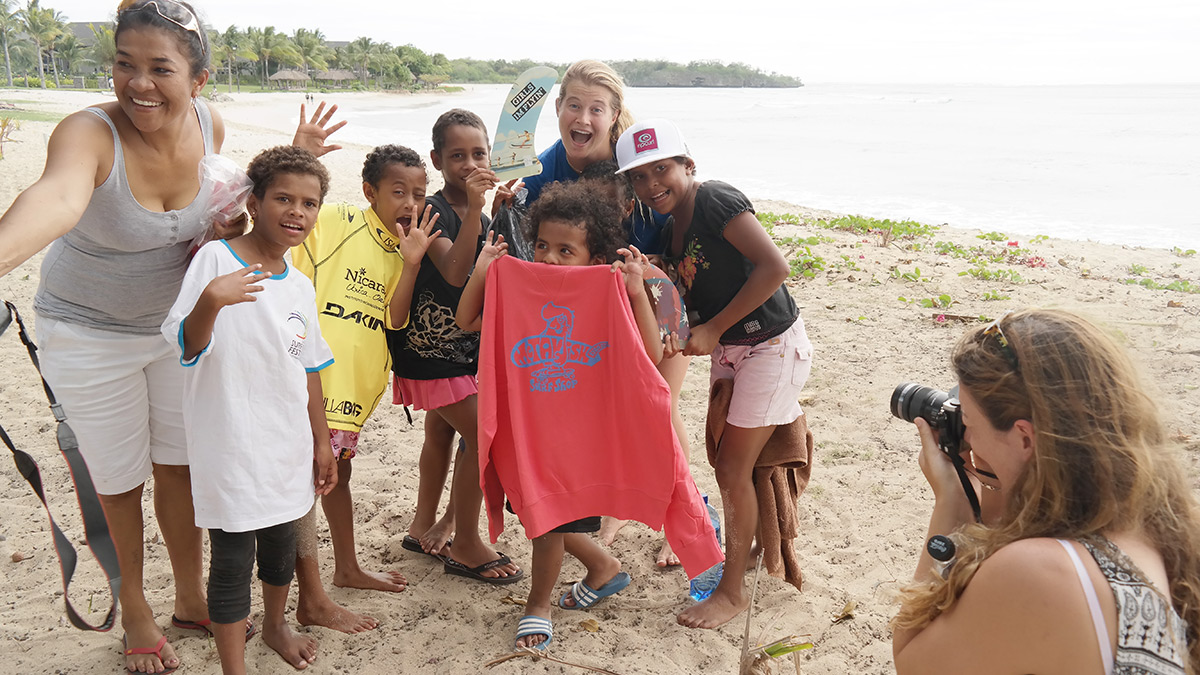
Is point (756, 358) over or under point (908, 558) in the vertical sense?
over

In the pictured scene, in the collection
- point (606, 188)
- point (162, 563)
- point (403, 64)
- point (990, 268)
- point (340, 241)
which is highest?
point (403, 64)

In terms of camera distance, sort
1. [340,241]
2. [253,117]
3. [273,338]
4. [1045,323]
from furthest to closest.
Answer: [253,117]
[340,241]
[273,338]
[1045,323]

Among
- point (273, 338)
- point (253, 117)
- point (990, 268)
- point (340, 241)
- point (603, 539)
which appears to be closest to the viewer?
point (273, 338)

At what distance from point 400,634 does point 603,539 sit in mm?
1116

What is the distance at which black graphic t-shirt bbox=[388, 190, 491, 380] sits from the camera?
11.0 feet

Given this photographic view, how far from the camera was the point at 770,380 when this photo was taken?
3.23 meters

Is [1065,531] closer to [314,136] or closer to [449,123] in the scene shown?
[449,123]

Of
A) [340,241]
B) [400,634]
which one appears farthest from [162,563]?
[340,241]

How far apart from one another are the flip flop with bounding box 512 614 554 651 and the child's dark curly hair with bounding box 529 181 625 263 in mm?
1442

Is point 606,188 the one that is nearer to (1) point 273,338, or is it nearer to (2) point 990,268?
(1) point 273,338

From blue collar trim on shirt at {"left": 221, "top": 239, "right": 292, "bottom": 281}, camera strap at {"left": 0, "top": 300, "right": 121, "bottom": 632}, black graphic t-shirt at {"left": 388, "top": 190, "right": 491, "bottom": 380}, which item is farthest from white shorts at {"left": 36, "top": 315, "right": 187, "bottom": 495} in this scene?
black graphic t-shirt at {"left": 388, "top": 190, "right": 491, "bottom": 380}

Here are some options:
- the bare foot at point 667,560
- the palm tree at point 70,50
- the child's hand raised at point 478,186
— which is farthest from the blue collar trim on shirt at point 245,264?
the palm tree at point 70,50

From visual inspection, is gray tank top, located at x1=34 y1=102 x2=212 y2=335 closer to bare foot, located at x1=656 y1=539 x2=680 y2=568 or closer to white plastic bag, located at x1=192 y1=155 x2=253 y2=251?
white plastic bag, located at x1=192 y1=155 x2=253 y2=251

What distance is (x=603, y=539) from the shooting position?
12.9 feet
